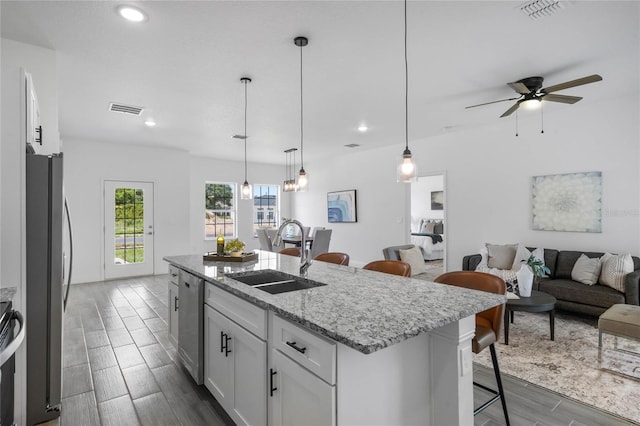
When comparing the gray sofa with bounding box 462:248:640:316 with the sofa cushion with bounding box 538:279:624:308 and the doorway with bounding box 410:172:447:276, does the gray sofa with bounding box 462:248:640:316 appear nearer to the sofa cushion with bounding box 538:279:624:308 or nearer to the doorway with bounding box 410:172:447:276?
the sofa cushion with bounding box 538:279:624:308

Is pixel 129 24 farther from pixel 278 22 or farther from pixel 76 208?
pixel 76 208

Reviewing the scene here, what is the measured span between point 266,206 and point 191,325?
704 centimetres

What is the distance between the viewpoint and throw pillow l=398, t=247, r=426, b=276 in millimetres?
6020

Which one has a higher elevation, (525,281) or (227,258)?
(227,258)

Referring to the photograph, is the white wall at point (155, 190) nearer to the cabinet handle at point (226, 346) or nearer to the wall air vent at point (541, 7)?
the cabinet handle at point (226, 346)

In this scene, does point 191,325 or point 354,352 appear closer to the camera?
point 354,352

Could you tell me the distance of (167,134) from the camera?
19.1ft

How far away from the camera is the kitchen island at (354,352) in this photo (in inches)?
Answer: 49.1

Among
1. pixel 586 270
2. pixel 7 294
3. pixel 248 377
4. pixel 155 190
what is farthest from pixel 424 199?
pixel 7 294

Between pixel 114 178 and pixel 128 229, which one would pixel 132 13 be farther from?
pixel 128 229

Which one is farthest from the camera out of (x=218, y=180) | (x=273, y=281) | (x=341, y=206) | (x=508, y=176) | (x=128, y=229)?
(x=218, y=180)

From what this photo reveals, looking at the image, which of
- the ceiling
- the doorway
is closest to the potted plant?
the ceiling

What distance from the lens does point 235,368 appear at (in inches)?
75.6

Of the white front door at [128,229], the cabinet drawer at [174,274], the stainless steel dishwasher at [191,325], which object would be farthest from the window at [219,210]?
the stainless steel dishwasher at [191,325]
